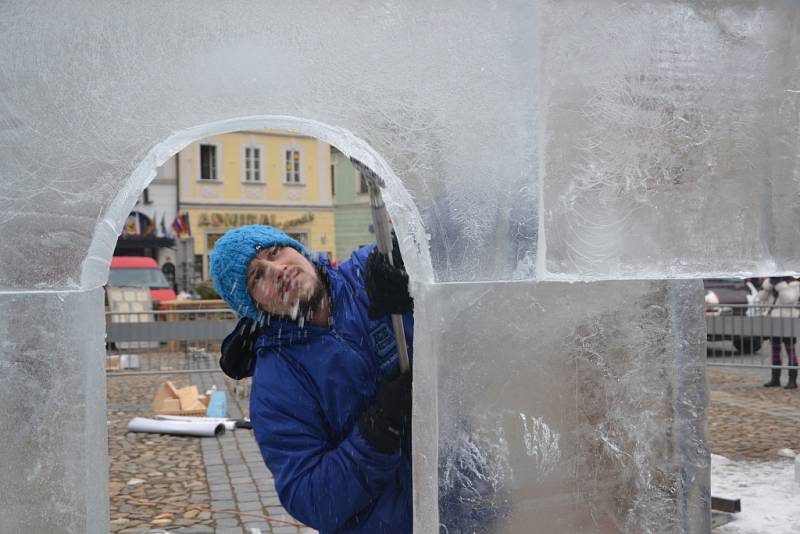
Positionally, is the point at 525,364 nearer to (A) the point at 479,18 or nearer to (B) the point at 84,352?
(A) the point at 479,18

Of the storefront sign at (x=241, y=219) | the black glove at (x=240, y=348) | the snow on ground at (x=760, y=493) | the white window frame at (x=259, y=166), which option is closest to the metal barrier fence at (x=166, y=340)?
the snow on ground at (x=760, y=493)

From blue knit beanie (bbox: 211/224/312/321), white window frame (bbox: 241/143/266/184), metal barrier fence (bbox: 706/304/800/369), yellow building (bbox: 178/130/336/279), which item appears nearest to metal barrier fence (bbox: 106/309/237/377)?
metal barrier fence (bbox: 706/304/800/369)

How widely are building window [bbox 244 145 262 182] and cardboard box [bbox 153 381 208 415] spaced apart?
2415cm

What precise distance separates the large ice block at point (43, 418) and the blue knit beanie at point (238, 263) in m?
0.64

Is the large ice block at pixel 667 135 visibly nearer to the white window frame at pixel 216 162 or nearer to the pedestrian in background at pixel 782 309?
the pedestrian in background at pixel 782 309

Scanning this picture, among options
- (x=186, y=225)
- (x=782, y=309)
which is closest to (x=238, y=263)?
(x=782, y=309)

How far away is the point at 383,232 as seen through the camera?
238cm

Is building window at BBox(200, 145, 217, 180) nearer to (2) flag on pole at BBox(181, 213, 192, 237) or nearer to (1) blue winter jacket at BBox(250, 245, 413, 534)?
(2) flag on pole at BBox(181, 213, 192, 237)

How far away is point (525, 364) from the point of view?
2.12 meters

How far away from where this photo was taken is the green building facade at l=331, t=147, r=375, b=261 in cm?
3638

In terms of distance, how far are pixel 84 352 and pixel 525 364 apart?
1148mm

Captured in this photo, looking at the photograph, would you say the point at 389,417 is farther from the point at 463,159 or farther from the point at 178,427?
the point at 178,427

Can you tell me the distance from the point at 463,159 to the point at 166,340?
930 centimetres

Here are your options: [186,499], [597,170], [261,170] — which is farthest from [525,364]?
[261,170]
